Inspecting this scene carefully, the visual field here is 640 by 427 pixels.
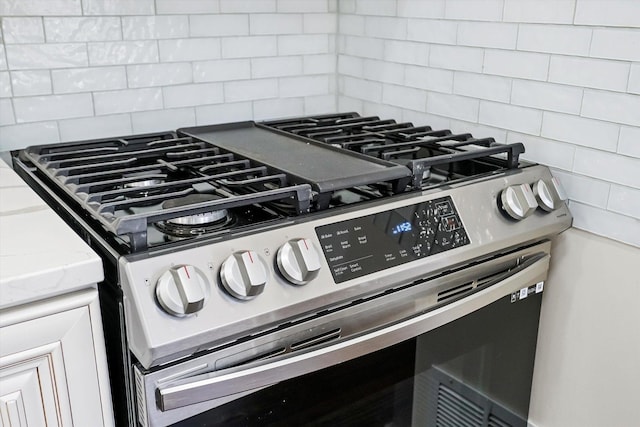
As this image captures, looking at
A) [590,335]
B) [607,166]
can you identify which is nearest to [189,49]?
[607,166]

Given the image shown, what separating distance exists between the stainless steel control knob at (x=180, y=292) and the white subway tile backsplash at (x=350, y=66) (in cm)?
106

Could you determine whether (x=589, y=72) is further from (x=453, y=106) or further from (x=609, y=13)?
(x=453, y=106)

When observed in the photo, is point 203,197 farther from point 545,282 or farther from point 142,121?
point 545,282

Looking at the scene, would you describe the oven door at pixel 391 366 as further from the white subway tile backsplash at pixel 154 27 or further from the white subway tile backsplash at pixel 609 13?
the white subway tile backsplash at pixel 154 27

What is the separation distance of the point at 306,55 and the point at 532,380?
1.01 meters

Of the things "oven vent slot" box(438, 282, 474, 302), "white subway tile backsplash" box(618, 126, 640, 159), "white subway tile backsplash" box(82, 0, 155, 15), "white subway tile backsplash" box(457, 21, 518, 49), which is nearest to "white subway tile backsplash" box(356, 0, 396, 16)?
"white subway tile backsplash" box(457, 21, 518, 49)

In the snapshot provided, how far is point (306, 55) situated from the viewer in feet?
5.65

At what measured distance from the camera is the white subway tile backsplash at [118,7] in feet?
4.43

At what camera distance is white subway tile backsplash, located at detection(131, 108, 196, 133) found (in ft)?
4.89

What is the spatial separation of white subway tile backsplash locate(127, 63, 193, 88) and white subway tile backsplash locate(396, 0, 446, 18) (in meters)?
0.55

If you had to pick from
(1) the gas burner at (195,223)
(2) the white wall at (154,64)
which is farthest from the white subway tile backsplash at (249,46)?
(1) the gas burner at (195,223)

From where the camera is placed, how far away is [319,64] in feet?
5.77

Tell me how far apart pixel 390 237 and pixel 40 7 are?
87 centimetres

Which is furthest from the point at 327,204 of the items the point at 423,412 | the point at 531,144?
the point at 531,144
